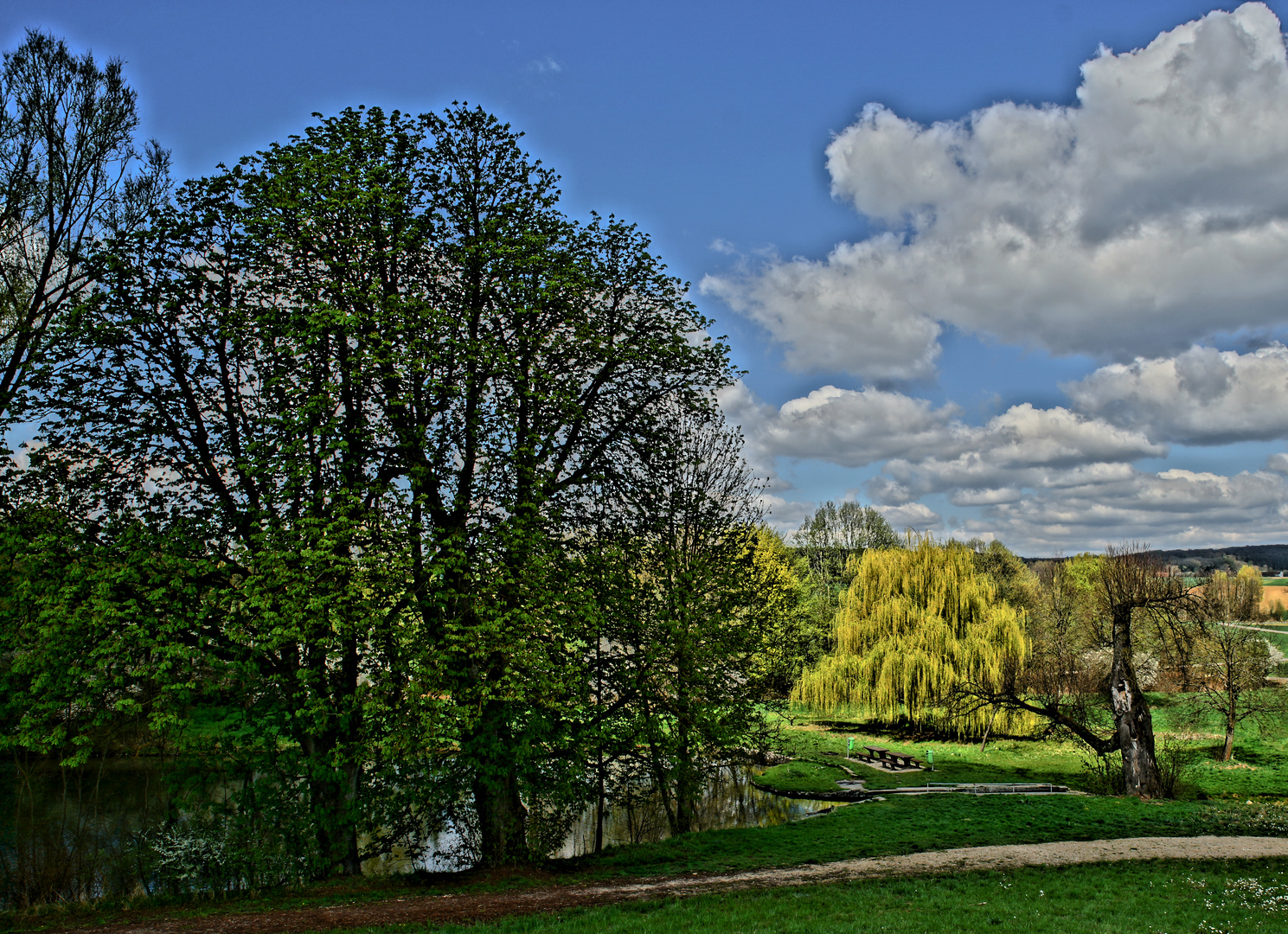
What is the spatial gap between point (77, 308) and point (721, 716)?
15.8 meters

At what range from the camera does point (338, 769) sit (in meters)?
14.2

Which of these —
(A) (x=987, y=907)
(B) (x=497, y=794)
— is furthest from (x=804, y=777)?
(A) (x=987, y=907)

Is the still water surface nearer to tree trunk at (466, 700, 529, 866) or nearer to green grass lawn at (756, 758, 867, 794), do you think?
green grass lawn at (756, 758, 867, 794)

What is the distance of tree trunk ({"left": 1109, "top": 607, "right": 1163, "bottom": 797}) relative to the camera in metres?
22.5

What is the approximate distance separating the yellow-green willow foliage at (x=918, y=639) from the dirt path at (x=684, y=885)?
1907cm

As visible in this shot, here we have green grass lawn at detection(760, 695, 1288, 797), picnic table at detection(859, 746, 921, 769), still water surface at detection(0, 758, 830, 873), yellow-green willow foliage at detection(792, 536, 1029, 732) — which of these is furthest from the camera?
yellow-green willow foliage at detection(792, 536, 1029, 732)

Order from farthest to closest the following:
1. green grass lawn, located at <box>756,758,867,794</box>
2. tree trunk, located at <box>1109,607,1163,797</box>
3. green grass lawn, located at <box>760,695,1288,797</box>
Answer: green grass lawn, located at <box>756,758,867,794</box>
green grass lawn, located at <box>760,695,1288,797</box>
tree trunk, located at <box>1109,607,1163,797</box>

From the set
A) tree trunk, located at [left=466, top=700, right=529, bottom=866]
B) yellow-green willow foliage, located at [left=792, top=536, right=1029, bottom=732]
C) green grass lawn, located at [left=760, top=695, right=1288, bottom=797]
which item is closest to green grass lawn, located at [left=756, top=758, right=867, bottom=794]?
green grass lawn, located at [left=760, top=695, right=1288, bottom=797]

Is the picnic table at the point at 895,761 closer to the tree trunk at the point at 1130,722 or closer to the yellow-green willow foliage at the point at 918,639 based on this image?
the yellow-green willow foliage at the point at 918,639

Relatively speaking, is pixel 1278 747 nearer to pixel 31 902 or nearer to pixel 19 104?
pixel 31 902

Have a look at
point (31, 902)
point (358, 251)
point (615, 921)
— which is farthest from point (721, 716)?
point (31, 902)

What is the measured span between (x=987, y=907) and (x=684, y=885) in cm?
481

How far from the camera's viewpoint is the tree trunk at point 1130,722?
73.7 feet

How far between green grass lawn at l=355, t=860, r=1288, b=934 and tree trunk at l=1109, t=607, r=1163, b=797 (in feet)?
32.2
